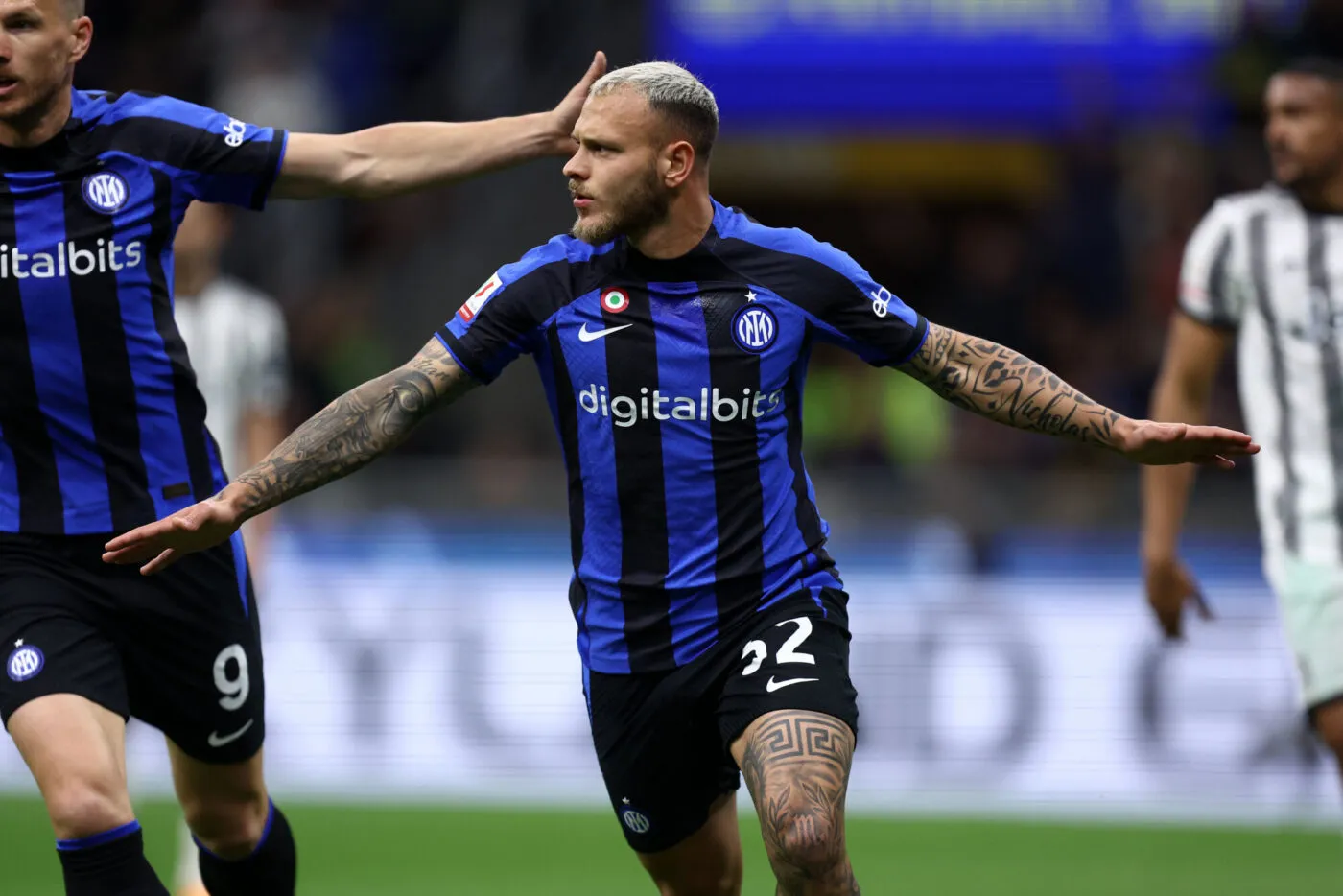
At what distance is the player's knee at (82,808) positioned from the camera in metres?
4.80

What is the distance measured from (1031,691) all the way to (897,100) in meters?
5.33

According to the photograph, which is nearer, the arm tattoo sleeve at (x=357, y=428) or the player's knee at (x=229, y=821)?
the arm tattoo sleeve at (x=357, y=428)

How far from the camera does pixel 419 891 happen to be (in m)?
8.22

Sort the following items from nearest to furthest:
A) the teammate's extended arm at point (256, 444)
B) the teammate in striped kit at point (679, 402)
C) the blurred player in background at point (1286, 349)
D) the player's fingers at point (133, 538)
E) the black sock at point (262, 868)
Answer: the player's fingers at point (133, 538) → the teammate in striped kit at point (679, 402) → the black sock at point (262, 868) → the blurred player in background at point (1286, 349) → the teammate's extended arm at point (256, 444)

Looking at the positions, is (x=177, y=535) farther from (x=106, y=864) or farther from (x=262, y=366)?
(x=262, y=366)

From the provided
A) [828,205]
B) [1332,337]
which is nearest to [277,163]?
[1332,337]

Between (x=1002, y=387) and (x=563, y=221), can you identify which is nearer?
(x=1002, y=387)

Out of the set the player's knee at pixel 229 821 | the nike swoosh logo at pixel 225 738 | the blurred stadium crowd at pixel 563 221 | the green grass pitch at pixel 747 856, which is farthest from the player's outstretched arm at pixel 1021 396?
the blurred stadium crowd at pixel 563 221

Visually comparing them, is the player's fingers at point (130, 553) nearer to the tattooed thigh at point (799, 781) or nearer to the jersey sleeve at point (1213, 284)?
the tattooed thigh at point (799, 781)

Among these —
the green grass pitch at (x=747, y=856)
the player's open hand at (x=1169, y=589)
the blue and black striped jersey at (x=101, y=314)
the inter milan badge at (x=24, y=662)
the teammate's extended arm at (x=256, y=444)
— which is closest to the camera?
the inter milan badge at (x=24, y=662)

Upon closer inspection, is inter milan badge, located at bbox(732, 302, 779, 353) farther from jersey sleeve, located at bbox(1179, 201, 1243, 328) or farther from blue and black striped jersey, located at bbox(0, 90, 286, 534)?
jersey sleeve, located at bbox(1179, 201, 1243, 328)

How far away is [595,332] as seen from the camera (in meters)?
5.16

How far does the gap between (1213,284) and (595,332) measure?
2.31 m

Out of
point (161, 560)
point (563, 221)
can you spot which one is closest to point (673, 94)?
point (161, 560)
